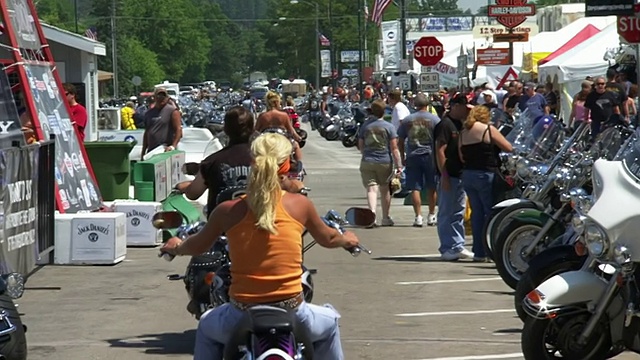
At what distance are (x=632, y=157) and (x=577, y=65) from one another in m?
24.9

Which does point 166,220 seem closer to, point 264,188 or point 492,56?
point 264,188

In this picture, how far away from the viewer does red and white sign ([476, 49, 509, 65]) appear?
143 ft

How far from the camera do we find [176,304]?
39.0 ft

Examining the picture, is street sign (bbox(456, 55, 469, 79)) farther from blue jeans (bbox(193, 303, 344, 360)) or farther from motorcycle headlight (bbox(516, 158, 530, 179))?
blue jeans (bbox(193, 303, 344, 360))

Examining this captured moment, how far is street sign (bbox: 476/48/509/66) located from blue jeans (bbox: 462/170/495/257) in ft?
96.8

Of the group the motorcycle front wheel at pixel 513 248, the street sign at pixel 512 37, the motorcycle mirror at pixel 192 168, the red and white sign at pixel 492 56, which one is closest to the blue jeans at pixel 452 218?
the motorcycle front wheel at pixel 513 248

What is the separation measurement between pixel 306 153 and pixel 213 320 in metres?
35.7

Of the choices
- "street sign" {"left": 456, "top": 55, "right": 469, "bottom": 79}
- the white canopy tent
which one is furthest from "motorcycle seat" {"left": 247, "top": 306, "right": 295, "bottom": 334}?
"street sign" {"left": 456, "top": 55, "right": 469, "bottom": 79}

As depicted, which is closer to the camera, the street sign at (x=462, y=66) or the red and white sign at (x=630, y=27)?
the red and white sign at (x=630, y=27)

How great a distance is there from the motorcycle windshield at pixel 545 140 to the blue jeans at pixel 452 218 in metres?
1.68

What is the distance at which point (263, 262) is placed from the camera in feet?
→ 20.0

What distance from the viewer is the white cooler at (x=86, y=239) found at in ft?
47.4

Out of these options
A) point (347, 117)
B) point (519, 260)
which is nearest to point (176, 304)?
point (519, 260)

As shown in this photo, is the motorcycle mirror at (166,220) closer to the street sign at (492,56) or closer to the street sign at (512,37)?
the street sign at (512,37)
